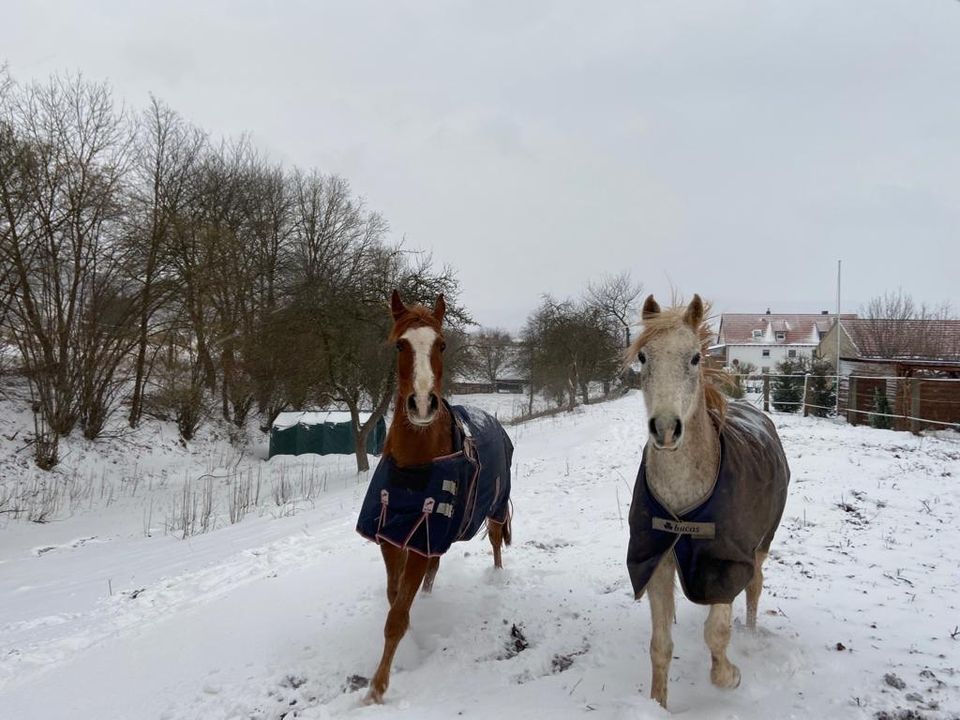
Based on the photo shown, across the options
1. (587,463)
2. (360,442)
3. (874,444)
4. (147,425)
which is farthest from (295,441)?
(874,444)

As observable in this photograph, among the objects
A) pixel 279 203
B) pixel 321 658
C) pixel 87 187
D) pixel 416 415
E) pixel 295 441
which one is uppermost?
pixel 279 203

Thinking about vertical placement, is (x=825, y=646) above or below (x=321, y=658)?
above

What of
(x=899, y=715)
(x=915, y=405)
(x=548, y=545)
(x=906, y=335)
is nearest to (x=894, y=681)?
(x=899, y=715)

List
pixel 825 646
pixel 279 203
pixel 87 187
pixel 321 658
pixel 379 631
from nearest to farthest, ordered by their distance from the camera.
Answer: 1. pixel 825 646
2. pixel 321 658
3. pixel 379 631
4. pixel 87 187
5. pixel 279 203

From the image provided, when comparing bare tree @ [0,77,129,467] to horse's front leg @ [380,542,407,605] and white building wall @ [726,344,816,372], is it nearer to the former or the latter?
horse's front leg @ [380,542,407,605]

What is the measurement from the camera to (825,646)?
3.27 m

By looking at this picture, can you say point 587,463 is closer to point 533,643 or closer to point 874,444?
point 874,444

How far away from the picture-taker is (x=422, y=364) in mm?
3260

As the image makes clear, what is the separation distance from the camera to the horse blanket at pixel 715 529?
2.72 meters

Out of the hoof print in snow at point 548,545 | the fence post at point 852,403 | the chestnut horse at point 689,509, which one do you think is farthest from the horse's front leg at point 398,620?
the fence post at point 852,403

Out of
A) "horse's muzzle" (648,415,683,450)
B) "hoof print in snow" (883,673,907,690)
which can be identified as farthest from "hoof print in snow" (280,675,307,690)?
"hoof print in snow" (883,673,907,690)

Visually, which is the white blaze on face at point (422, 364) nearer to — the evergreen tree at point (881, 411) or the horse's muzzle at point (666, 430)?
the horse's muzzle at point (666, 430)

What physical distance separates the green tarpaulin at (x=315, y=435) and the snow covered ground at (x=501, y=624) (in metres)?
14.5

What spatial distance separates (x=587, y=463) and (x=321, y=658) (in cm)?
795
